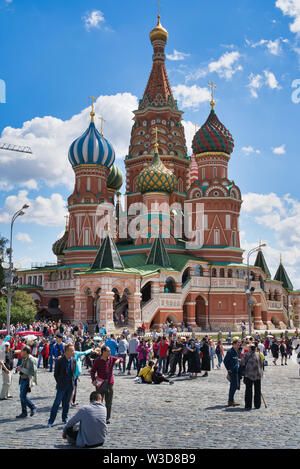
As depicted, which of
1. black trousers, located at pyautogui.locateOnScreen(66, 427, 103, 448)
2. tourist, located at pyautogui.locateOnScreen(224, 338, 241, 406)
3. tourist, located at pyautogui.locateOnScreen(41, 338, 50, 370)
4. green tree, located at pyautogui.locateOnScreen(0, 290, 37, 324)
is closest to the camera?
black trousers, located at pyautogui.locateOnScreen(66, 427, 103, 448)

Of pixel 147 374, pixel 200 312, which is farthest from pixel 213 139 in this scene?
pixel 147 374

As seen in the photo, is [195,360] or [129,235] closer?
[195,360]

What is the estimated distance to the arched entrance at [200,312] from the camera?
43.1 metres

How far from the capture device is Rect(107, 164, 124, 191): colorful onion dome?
2165 inches

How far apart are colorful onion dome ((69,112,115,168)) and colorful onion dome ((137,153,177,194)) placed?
473 cm

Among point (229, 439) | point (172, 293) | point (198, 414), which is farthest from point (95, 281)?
point (229, 439)

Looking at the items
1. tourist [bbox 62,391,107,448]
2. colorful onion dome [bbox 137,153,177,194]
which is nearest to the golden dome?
colorful onion dome [bbox 137,153,177,194]

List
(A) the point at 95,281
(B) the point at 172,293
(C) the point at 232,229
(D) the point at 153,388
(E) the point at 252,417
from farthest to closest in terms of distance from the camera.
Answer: (C) the point at 232,229 → (B) the point at 172,293 → (A) the point at 95,281 → (D) the point at 153,388 → (E) the point at 252,417

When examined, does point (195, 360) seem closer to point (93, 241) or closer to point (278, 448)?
point (278, 448)

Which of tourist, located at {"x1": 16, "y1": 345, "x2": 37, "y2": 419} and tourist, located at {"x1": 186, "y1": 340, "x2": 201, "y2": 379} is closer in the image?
tourist, located at {"x1": 16, "y1": 345, "x2": 37, "y2": 419}

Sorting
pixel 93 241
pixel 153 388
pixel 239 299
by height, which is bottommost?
pixel 153 388

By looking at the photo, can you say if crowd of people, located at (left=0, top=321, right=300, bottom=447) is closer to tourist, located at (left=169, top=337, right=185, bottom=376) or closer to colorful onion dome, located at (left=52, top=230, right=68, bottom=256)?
tourist, located at (left=169, top=337, right=185, bottom=376)

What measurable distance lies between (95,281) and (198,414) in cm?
2494

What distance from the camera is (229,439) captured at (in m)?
7.75
